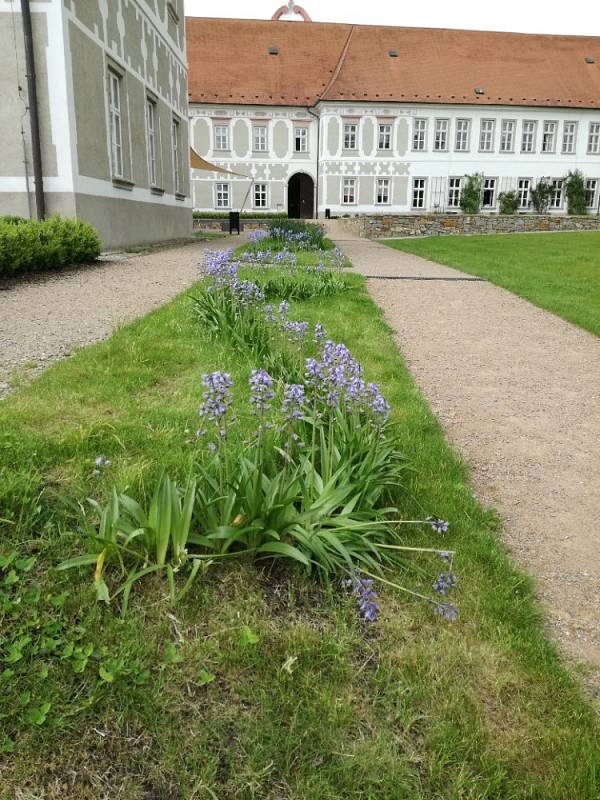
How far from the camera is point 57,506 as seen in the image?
98.1 inches

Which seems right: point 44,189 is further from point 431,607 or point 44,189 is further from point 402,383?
point 431,607

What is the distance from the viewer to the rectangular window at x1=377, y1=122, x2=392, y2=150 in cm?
3969

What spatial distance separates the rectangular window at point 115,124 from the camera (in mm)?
13930

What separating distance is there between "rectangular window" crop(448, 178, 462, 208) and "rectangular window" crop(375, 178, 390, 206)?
12.8ft

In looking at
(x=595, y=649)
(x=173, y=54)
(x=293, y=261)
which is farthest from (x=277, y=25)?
(x=595, y=649)

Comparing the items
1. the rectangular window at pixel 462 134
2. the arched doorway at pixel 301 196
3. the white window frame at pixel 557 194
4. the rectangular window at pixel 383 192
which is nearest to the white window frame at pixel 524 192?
the white window frame at pixel 557 194

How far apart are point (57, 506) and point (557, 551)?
201cm

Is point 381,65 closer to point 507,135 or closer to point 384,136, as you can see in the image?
point 384,136

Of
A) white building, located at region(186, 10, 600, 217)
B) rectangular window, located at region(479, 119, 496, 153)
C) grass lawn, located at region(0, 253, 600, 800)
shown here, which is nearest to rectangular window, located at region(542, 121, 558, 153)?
white building, located at region(186, 10, 600, 217)

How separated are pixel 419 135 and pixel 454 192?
13.4 feet

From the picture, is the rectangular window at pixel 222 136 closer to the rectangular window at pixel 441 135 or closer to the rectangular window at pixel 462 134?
the rectangular window at pixel 441 135

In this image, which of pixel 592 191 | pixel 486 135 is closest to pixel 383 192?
pixel 486 135

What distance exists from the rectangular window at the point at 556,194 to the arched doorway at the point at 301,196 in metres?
15.0

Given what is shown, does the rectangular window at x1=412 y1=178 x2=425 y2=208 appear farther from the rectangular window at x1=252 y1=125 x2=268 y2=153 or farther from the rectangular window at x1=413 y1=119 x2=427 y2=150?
the rectangular window at x1=252 y1=125 x2=268 y2=153
